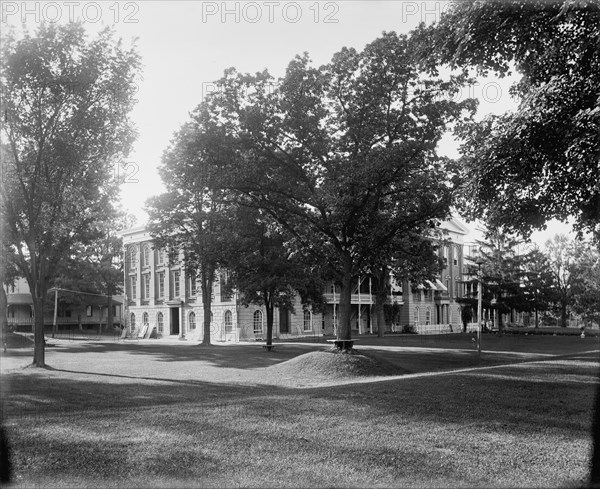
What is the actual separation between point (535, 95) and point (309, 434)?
9.48 m

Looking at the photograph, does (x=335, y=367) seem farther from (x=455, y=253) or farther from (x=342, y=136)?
(x=455, y=253)

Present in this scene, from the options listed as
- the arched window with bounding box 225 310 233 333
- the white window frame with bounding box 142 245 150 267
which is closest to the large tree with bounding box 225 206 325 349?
the arched window with bounding box 225 310 233 333

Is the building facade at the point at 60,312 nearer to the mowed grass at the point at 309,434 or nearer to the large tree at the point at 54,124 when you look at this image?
the large tree at the point at 54,124

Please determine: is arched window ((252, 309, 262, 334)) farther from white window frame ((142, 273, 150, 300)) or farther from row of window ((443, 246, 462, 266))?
row of window ((443, 246, 462, 266))

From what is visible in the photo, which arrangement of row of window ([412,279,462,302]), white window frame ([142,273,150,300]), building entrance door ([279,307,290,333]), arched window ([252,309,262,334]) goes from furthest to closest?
row of window ([412,279,462,302]) → white window frame ([142,273,150,300]) → building entrance door ([279,307,290,333]) → arched window ([252,309,262,334])

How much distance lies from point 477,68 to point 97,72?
1365cm

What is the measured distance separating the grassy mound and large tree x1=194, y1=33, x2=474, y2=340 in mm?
4412

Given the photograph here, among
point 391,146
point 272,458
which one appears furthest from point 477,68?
point 272,458

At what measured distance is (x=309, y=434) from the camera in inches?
351

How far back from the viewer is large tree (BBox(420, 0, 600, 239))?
41.1 feet

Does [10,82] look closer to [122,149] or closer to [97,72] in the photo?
[97,72]

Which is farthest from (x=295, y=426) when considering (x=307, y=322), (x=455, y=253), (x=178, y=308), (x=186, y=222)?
(x=455, y=253)

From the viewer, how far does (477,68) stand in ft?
51.5

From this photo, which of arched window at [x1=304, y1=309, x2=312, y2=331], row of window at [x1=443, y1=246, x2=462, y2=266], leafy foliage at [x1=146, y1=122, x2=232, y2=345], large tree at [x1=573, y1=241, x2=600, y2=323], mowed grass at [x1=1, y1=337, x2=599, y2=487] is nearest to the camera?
mowed grass at [x1=1, y1=337, x2=599, y2=487]
